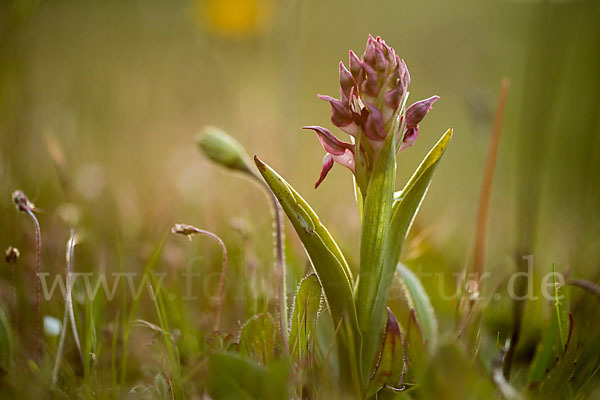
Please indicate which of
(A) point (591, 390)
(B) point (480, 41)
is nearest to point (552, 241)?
(B) point (480, 41)

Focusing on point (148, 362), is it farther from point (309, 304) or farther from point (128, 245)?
point (128, 245)

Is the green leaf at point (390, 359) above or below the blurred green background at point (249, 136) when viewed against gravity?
below

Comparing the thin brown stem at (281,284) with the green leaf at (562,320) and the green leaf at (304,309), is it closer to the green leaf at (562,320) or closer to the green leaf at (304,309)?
the green leaf at (304,309)

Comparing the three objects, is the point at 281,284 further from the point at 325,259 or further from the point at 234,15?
the point at 234,15

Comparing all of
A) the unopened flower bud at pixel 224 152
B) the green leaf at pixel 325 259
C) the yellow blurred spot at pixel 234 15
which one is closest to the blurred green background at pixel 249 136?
the yellow blurred spot at pixel 234 15

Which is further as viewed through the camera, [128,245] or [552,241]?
[552,241]

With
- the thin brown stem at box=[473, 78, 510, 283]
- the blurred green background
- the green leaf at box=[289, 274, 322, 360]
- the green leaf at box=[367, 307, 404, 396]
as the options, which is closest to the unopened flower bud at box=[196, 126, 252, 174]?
the blurred green background

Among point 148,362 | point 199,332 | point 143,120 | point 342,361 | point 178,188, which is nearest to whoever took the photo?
point 342,361
